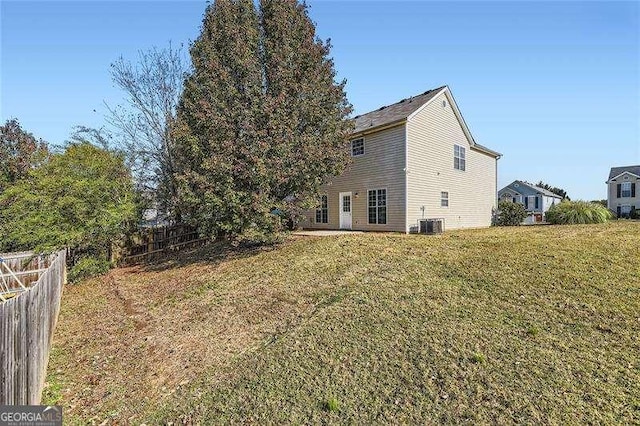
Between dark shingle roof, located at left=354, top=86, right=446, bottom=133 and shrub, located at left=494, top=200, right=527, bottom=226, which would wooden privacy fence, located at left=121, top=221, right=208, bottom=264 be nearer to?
dark shingle roof, located at left=354, top=86, right=446, bottom=133

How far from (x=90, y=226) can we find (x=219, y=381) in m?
10.4

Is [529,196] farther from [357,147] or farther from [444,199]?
[357,147]

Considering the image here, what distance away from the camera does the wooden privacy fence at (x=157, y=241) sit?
1509cm

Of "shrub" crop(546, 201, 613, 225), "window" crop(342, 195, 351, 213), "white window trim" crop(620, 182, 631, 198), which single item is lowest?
"shrub" crop(546, 201, 613, 225)

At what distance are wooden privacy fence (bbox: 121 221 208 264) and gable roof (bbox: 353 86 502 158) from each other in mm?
10088

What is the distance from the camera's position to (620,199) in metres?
37.5

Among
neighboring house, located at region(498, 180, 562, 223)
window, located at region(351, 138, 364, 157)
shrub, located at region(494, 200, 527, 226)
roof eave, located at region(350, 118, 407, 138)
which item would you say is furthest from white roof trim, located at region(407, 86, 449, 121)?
neighboring house, located at region(498, 180, 562, 223)

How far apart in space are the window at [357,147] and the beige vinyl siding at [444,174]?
2.73 meters

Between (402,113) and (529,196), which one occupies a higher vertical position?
(402,113)

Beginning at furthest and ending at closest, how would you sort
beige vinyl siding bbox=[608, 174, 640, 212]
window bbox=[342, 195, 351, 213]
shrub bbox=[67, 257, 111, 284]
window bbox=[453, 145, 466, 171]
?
beige vinyl siding bbox=[608, 174, 640, 212] → window bbox=[453, 145, 466, 171] → window bbox=[342, 195, 351, 213] → shrub bbox=[67, 257, 111, 284]

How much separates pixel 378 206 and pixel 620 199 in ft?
119

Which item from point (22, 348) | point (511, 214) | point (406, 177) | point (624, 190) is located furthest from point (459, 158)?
point (624, 190)

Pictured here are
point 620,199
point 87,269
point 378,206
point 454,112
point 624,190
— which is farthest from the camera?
point 620,199

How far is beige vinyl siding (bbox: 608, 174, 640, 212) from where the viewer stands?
119 feet
